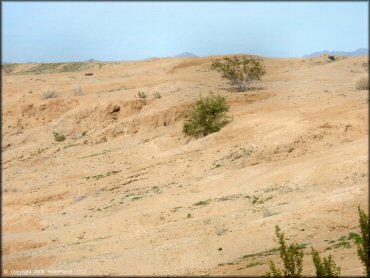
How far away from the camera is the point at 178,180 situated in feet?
65.8

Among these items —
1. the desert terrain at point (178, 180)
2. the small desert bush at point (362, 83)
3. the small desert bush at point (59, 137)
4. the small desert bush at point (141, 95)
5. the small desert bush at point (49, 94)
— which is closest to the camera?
the desert terrain at point (178, 180)

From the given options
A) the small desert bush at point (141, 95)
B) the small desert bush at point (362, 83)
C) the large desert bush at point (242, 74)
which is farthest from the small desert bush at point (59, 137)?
the small desert bush at point (362, 83)

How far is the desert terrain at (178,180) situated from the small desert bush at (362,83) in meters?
1.08

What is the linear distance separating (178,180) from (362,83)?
13.3 m

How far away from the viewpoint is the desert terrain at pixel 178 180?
12539 mm

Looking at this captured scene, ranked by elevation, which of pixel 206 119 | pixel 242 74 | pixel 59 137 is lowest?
pixel 59 137

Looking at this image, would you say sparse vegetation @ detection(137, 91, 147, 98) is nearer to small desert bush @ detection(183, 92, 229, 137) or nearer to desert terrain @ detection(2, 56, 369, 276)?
desert terrain @ detection(2, 56, 369, 276)

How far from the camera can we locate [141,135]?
2838 cm

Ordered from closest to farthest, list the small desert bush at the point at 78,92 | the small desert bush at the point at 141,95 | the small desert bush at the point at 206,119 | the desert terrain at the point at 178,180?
the desert terrain at the point at 178,180 < the small desert bush at the point at 206,119 < the small desert bush at the point at 141,95 < the small desert bush at the point at 78,92

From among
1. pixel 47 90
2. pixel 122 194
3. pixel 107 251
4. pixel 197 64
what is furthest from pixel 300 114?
pixel 197 64

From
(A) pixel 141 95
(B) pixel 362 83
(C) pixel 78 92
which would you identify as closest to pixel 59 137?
(A) pixel 141 95

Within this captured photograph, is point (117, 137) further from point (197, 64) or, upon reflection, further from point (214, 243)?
point (197, 64)

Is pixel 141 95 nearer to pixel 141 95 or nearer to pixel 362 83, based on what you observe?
pixel 141 95

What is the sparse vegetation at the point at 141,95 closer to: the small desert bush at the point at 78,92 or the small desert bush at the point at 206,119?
the small desert bush at the point at 78,92
